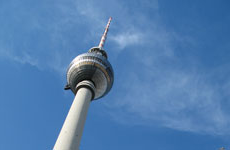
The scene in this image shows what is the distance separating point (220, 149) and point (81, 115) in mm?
23190

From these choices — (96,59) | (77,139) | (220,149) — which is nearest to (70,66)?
(96,59)

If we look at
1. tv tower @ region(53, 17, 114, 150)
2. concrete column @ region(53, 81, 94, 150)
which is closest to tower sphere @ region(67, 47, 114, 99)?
tv tower @ region(53, 17, 114, 150)

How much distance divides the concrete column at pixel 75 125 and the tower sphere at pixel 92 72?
5908 millimetres

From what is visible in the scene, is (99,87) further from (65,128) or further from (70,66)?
(65,128)

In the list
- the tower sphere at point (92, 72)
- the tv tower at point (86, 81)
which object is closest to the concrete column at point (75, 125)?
the tv tower at point (86, 81)

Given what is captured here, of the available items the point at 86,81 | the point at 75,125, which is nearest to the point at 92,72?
the point at 86,81

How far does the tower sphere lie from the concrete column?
591 cm

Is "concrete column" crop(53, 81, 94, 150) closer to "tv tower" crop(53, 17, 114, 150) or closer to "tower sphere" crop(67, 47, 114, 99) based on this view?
"tv tower" crop(53, 17, 114, 150)

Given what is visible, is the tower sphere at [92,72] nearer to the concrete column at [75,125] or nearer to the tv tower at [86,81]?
the tv tower at [86,81]

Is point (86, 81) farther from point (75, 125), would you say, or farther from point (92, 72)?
point (75, 125)

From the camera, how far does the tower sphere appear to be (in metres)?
48.1

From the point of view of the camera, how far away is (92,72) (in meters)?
48.0

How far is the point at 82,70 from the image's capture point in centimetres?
4881

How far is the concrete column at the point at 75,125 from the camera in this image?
3106 centimetres
